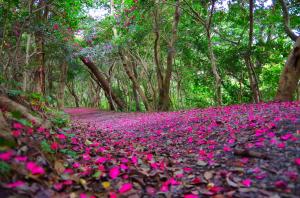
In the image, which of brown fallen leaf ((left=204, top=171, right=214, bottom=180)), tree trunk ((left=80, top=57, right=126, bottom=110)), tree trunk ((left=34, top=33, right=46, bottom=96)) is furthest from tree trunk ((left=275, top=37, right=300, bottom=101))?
tree trunk ((left=80, top=57, right=126, bottom=110))

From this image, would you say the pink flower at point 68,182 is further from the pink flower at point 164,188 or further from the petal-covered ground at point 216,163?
the pink flower at point 164,188

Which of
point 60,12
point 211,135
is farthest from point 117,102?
point 211,135

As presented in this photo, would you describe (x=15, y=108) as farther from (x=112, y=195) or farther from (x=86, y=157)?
(x=112, y=195)

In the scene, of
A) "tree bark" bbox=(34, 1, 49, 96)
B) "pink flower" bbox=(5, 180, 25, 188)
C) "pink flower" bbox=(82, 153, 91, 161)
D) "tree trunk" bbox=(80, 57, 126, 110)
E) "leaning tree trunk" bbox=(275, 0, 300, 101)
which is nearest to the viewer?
"pink flower" bbox=(5, 180, 25, 188)

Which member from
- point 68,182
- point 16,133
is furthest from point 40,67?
point 68,182

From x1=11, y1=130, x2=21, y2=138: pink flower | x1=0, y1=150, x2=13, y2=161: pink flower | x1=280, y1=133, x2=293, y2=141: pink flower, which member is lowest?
x1=280, y1=133, x2=293, y2=141: pink flower

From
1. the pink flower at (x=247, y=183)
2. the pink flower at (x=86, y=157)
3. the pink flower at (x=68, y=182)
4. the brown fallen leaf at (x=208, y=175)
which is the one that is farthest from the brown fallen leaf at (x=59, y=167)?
the pink flower at (x=247, y=183)

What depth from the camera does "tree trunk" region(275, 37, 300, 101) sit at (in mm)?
8891

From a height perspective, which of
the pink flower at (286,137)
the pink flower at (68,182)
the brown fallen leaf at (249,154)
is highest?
the pink flower at (286,137)

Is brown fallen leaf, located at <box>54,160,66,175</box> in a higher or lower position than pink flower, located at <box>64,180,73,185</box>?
higher

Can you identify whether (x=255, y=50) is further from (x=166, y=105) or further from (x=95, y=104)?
(x=95, y=104)

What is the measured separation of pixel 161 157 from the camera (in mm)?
4246

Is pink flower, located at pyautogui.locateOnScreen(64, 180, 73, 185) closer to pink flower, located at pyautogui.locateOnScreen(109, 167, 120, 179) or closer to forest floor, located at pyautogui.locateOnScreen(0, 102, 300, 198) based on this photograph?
forest floor, located at pyautogui.locateOnScreen(0, 102, 300, 198)

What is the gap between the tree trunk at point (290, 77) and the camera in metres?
8.89
